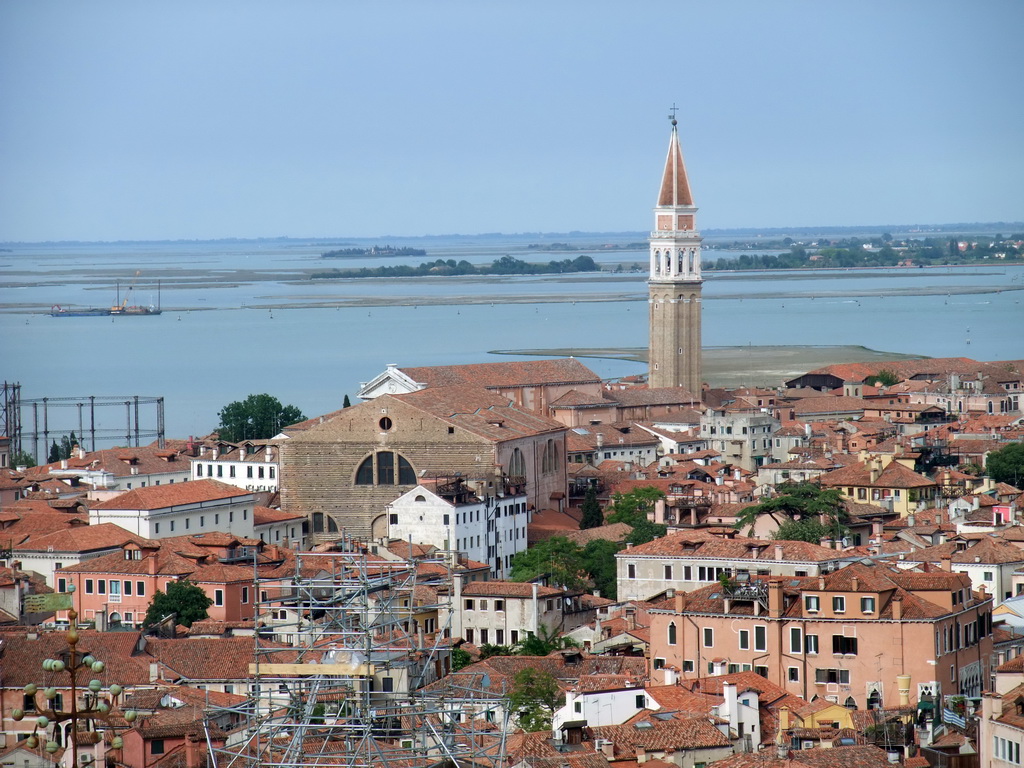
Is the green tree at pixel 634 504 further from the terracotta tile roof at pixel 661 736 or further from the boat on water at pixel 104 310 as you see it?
the boat on water at pixel 104 310

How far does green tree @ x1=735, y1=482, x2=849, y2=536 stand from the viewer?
36.1m

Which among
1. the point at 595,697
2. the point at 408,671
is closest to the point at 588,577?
the point at 595,697

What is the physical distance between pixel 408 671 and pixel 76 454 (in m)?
35.5

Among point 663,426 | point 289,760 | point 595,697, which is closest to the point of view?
point 289,760

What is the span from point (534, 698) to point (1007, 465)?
26.1 m

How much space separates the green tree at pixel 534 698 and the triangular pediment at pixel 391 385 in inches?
1066

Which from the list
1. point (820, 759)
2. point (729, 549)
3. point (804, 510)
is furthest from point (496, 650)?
point (820, 759)

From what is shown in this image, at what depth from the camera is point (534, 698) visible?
2331 centimetres

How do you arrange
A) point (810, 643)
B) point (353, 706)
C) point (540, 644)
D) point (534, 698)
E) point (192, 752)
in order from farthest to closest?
point (540, 644)
point (810, 643)
point (534, 698)
point (192, 752)
point (353, 706)

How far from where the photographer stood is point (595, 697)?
22.4m

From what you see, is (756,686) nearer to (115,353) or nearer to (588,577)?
(588,577)

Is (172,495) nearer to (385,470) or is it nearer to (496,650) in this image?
(385,470)

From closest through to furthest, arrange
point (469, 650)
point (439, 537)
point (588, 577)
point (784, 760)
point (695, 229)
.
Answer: point (784, 760)
point (469, 650)
point (588, 577)
point (439, 537)
point (695, 229)

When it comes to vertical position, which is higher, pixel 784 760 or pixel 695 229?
pixel 695 229
